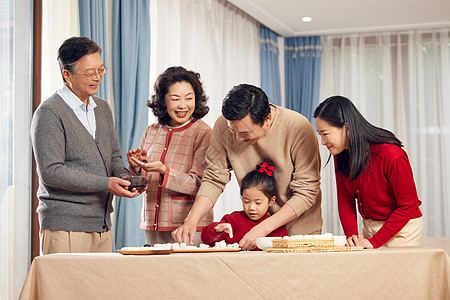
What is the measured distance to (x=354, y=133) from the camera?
78.6 inches

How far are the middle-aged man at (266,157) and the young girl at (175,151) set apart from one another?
11cm

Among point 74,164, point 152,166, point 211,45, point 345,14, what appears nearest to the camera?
point 74,164

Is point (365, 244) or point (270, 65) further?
point (270, 65)

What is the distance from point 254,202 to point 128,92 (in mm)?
1716

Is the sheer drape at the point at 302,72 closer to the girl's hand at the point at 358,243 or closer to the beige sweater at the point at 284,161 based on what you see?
the beige sweater at the point at 284,161

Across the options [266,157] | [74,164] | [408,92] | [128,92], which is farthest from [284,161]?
[408,92]

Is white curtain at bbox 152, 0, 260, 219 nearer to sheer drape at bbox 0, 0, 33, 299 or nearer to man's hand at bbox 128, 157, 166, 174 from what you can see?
sheer drape at bbox 0, 0, 33, 299

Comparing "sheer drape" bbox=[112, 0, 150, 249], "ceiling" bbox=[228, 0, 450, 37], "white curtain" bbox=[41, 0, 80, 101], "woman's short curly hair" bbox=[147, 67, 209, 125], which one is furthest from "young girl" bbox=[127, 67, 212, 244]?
"ceiling" bbox=[228, 0, 450, 37]

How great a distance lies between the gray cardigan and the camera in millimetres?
2000

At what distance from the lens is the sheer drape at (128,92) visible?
3586 millimetres

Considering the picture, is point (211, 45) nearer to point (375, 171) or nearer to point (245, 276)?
point (375, 171)

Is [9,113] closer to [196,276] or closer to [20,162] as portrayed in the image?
[20,162]

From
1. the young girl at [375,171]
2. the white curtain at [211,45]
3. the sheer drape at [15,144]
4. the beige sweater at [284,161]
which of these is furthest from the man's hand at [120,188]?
the white curtain at [211,45]

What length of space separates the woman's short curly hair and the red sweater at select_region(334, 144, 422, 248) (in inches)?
29.5
